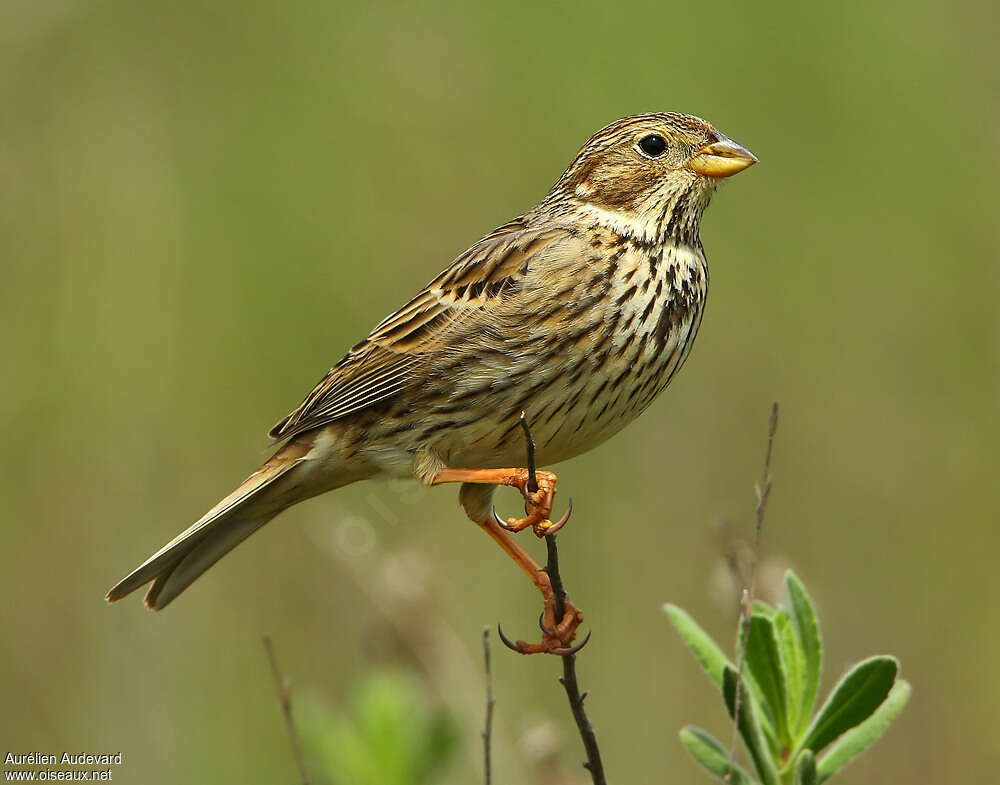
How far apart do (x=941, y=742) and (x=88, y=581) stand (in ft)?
11.5

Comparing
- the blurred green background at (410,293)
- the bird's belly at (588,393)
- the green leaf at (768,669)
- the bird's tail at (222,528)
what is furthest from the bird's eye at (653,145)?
the green leaf at (768,669)

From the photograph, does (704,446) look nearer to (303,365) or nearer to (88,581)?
(303,365)

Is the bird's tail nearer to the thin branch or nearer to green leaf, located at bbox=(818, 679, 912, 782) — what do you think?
the thin branch

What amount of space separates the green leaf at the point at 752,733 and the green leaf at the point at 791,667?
85 mm

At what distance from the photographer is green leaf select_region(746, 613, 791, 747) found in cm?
277

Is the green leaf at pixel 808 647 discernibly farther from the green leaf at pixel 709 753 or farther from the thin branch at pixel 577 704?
the thin branch at pixel 577 704

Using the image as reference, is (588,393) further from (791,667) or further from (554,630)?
(791,667)

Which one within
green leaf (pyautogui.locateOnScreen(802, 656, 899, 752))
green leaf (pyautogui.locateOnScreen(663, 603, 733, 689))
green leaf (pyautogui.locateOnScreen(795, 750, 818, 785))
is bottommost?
green leaf (pyautogui.locateOnScreen(795, 750, 818, 785))

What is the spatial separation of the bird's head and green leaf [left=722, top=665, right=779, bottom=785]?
209 centimetres

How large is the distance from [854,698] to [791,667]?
247mm

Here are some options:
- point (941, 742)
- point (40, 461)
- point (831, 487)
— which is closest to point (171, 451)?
point (40, 461)

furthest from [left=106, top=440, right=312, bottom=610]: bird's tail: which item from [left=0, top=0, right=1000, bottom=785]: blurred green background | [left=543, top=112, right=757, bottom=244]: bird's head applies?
[left=543, top=112, right=757, bottom=244]: bird's head

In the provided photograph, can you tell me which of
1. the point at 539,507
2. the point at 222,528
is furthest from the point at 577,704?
the point at 222,528

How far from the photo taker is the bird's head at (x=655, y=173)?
460cm
